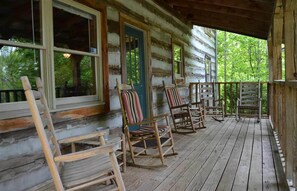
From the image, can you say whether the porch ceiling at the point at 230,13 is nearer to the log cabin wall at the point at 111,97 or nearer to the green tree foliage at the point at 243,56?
the log cabin wall at the point at 111,97

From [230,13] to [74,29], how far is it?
3.90 meters

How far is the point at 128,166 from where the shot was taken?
298cm

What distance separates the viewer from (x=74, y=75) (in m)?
2.96

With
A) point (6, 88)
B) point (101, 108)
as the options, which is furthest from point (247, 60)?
point (6, 88)

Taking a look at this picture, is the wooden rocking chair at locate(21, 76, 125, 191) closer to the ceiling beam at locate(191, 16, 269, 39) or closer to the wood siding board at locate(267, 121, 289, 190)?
the wood siding board at locate(267, 121, 289, 190)

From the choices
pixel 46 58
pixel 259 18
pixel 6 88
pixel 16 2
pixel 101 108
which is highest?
pixel 259 18

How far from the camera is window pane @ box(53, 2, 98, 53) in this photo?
2.68 m

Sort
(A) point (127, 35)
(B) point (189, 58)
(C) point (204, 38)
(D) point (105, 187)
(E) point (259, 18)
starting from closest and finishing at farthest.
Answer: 1. (D) point (105, 187)
2. (A) point (127, 35)
3. (E) point (259, 18)
4. (B) point (189, 58)
5. (C) point (204, 38)

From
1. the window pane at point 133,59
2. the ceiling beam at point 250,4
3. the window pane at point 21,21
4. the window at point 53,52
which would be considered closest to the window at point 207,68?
the ceiling beam at point 250,4

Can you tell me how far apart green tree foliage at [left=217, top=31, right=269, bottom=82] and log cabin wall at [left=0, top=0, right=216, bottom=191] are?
11.9m

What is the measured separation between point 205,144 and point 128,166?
57.9 inches

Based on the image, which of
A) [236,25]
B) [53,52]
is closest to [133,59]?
[53,52]

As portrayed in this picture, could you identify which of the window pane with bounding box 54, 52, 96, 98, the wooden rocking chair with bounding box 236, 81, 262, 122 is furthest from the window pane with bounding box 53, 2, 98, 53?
the wooden rocking chair with bounding box 236, 81, 262, 122

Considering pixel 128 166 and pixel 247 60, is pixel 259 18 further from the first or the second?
pixel 247 60
